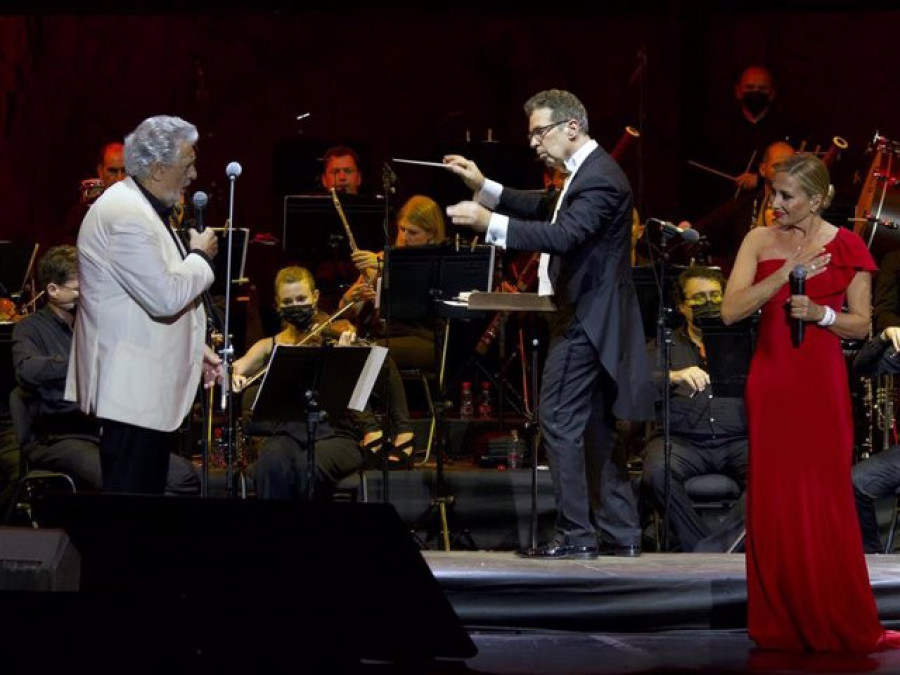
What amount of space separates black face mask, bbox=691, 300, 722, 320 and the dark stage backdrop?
3.65 metres

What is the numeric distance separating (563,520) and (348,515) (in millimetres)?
2281

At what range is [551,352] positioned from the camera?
562 cm

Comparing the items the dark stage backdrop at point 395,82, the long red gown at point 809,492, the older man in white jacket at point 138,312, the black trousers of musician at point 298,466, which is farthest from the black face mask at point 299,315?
the dark stage backdrop at point 395,82

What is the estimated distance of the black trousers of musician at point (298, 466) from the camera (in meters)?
6.81

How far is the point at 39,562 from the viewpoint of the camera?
13.6 ft

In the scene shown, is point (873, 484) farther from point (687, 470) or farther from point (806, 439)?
point (806, 439)

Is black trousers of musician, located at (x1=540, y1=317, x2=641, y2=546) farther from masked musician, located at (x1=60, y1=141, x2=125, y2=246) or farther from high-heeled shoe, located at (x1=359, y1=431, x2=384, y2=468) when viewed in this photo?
masked musician, located at (x1=60, y1=141, x2=125, y2=246)

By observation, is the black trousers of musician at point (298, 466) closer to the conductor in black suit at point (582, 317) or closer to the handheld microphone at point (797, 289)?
the conductor in black suit at point (582, 317)

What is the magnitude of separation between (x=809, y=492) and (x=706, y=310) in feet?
7.00

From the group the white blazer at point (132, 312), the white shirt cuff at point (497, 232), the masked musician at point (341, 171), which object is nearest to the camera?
the white blazer at point (132, 312)

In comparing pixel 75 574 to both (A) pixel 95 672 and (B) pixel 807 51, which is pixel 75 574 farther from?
(B) pixel 807 51

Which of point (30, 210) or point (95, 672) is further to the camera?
point (30, 210)

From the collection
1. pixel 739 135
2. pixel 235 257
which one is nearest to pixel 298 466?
pixel 235 257

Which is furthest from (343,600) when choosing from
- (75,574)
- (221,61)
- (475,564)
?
(221,61)
